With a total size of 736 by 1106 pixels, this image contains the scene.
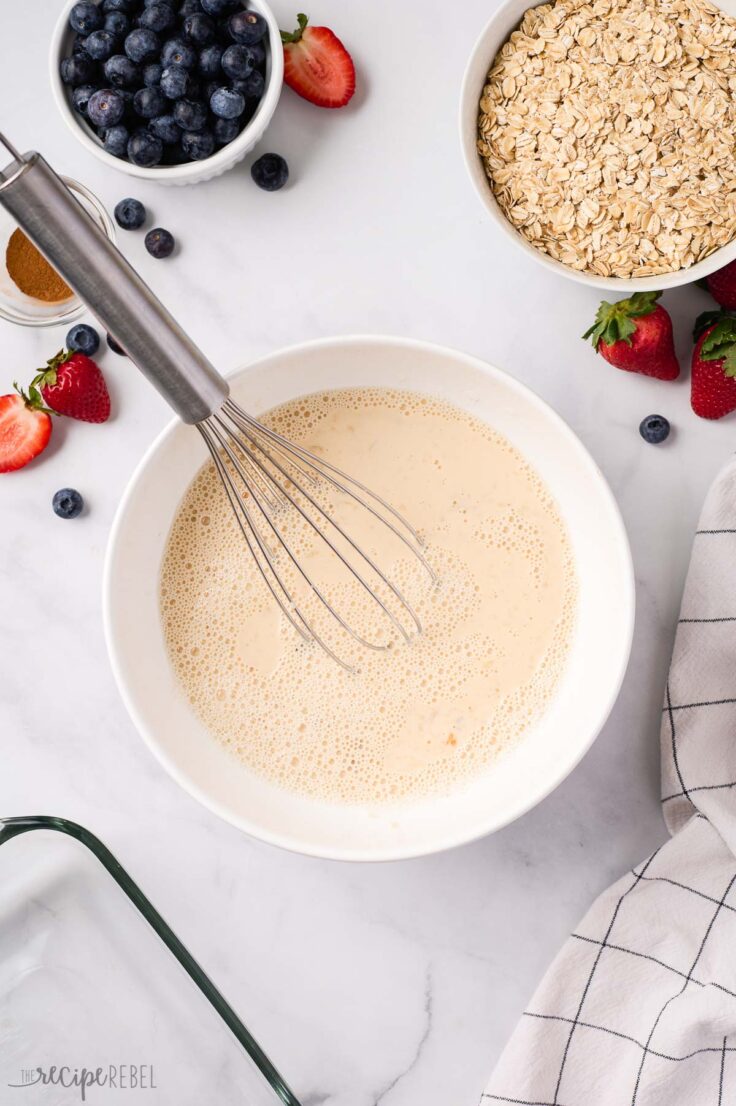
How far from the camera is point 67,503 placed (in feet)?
3.45

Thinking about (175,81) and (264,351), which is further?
(264,351)

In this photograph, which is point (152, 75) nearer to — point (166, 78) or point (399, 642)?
point (166, 78)

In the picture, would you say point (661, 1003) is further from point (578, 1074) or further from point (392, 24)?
point (392, 24)

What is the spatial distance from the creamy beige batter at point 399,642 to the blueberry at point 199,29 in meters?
0.36

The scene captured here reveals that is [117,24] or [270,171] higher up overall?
[117,24]

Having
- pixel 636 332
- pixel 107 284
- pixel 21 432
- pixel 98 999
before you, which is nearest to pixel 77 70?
pixel 21 432

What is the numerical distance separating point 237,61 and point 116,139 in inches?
5.5

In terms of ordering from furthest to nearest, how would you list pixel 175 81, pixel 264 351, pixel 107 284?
1. pixel 264 351
2. pixel 175 81
3. pixel 107 284

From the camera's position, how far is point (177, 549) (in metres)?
1.02

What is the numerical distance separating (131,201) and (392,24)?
13.0 inches

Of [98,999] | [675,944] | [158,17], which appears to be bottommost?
[675,944]

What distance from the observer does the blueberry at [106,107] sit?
0.97 m

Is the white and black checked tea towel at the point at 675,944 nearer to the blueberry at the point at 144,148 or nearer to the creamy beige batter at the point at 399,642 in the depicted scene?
the creamy beige batter at the point at 399,642

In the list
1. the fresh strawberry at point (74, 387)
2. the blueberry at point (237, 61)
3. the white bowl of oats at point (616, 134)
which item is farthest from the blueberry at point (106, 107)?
the white bowl of oats at point (616, 134)
